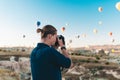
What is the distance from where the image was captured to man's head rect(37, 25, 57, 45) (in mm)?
3885

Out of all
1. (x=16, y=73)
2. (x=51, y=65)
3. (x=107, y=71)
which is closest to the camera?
(x=51, y=65)

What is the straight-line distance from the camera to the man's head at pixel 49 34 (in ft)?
12.7

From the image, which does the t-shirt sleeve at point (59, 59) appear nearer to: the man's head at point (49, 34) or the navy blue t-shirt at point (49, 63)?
the navy blue t-shirt at point (49, 63)

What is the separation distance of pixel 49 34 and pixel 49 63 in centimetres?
31

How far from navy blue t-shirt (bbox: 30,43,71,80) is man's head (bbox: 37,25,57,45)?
82 millimetres

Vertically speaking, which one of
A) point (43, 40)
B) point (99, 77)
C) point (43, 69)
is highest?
point (43, 40)

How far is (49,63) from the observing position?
3.82 m

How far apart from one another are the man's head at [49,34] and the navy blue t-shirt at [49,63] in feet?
0.27

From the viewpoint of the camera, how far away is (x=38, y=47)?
3936 mm

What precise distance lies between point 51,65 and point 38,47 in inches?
10.4

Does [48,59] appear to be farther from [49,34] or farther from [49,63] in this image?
[49,34]

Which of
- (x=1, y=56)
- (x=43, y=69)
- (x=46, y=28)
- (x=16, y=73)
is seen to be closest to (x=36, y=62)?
(x=43, y=69)

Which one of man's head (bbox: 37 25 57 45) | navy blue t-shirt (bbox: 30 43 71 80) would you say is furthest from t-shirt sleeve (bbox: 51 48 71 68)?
man's head (bbox: 37 25 57 45)

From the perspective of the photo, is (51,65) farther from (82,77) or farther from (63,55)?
(82,77)
